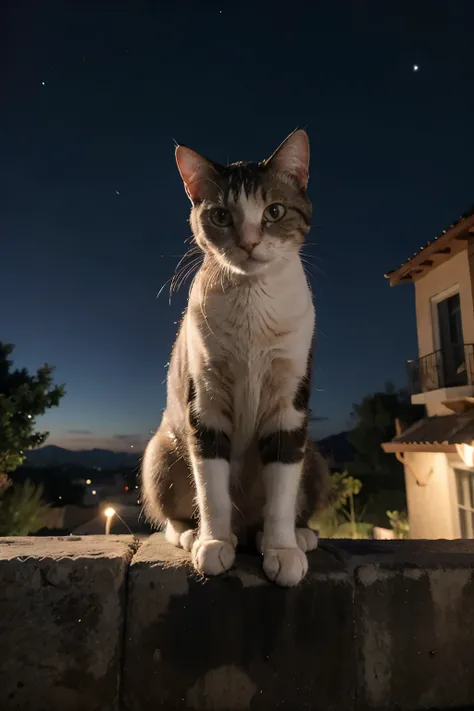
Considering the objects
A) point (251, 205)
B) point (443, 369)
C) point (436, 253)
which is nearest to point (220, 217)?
point (251, 205)

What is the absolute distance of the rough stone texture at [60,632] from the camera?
3.66 ft

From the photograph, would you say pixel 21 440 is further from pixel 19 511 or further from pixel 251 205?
pixel 251 205

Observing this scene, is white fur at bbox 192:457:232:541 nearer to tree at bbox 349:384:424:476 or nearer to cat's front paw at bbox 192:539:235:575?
cat's front paw at bbox 192:539:235:575

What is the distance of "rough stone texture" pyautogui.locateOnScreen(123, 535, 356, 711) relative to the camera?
1126 millimetres

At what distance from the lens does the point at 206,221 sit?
4.67 ft

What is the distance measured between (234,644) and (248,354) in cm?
73

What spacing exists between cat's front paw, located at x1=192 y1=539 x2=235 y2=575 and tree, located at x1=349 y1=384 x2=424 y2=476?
8.93m

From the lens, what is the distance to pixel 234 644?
1145mm

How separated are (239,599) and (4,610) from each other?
568 millimetres

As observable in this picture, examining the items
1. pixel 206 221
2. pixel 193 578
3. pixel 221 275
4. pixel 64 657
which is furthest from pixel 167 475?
pixel 206 221

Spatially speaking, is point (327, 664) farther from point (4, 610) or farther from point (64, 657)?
point (4, 610)

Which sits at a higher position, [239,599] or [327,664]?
[239,599]

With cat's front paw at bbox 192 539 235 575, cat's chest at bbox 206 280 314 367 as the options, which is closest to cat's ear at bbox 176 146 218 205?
cat's chest at bbox 206 280 314 367

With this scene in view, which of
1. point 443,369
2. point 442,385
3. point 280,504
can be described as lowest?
point 280,504
